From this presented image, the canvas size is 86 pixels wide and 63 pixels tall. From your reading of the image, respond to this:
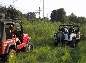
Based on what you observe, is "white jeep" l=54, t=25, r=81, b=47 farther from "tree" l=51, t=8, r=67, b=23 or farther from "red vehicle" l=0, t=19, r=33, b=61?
"tree" l=51, t=8, r=67, b=23

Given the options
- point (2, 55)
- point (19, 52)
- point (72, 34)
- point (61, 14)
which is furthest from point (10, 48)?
point (61, 14)

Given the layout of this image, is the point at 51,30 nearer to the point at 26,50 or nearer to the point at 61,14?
the point at 26,50

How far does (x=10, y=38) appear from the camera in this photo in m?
14.1

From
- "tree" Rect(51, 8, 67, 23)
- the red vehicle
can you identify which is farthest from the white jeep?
"tree" Rect(51, 8, 67, 23)

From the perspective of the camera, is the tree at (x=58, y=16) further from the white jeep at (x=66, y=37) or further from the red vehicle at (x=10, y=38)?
the red vehicle at (x=10, y=38)

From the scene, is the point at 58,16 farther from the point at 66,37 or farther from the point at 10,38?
the point at 10,38

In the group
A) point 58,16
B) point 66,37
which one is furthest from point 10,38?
point 58,16

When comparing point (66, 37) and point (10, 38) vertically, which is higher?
point (10, 38)

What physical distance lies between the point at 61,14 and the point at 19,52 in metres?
63.2

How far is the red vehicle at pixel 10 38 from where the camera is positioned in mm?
13164

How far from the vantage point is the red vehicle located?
43.2 feet

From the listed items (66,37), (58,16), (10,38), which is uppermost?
(10,38)

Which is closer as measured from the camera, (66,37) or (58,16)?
(66,37)

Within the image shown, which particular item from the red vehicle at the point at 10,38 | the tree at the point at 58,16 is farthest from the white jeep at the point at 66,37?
the tree at the point at 58,16
